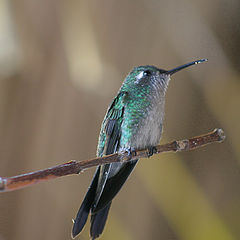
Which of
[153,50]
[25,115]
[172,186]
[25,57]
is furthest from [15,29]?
[172,186]

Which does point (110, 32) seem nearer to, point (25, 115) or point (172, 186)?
point (25, 115)

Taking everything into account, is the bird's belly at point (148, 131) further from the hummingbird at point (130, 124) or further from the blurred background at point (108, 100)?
the blurred background at point (108, 100)

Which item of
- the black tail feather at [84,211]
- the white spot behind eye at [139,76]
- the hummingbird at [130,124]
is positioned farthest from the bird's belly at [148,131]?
the black tail feather at [84,211]

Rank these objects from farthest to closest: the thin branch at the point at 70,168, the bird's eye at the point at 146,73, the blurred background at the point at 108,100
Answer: the blurred background at the point at 108,100
the bird's eye at the point at 146,73
the thin branch at the point at 70,168

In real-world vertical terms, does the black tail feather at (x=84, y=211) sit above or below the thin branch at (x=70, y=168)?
below

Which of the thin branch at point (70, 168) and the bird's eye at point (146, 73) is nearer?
the thin branch at point (70, 168)

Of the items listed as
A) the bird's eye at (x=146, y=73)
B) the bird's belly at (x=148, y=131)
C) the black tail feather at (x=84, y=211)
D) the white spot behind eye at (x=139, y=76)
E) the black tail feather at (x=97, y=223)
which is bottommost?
the black tail feather at (x=97, y=223)

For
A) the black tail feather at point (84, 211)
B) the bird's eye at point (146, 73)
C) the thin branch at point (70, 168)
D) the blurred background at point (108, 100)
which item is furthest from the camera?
the blurred background at point (108, 100)

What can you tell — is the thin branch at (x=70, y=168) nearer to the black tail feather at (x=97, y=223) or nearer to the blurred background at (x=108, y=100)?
the black tail feather at (x=97, y=223)

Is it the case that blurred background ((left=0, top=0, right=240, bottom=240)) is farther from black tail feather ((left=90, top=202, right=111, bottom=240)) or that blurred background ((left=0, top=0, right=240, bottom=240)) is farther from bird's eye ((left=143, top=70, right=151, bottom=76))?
black tail feather ((left=90, top=202, right=111, bottom=240))
